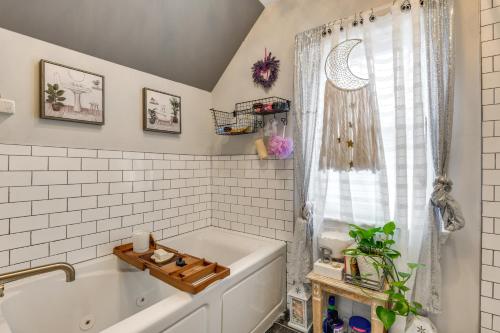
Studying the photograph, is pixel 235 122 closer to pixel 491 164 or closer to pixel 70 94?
pixel 70 94

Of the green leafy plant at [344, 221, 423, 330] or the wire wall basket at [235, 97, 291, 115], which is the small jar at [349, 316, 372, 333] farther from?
the wire wall basket at [235, 97, 291, 115]

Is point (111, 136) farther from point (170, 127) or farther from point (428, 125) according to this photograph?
point (428, 125)

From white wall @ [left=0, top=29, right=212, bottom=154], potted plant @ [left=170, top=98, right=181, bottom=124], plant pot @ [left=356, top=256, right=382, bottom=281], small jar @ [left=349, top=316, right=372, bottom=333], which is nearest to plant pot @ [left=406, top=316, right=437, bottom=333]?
small jar @ [left=349, top=316, right=372, bottom=333]

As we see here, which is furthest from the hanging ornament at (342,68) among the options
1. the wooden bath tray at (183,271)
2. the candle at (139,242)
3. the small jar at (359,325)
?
the candle at (139,242)

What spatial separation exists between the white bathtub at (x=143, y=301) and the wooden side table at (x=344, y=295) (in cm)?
41

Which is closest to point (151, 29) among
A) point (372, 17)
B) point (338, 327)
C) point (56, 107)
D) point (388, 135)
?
point (56, 107)

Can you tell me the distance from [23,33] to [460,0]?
2.46 metres

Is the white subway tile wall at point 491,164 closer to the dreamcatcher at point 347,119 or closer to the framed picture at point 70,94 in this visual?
the dreamcatcher at point 347,119

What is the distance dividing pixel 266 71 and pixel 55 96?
153 centimetres

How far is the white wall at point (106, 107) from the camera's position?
1.36 metres

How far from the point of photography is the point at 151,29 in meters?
1.77

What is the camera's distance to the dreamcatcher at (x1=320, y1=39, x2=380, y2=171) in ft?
5.15

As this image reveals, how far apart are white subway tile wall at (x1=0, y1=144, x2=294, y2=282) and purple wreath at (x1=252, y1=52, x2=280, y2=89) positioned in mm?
677

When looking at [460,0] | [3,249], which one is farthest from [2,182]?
[460,0]
